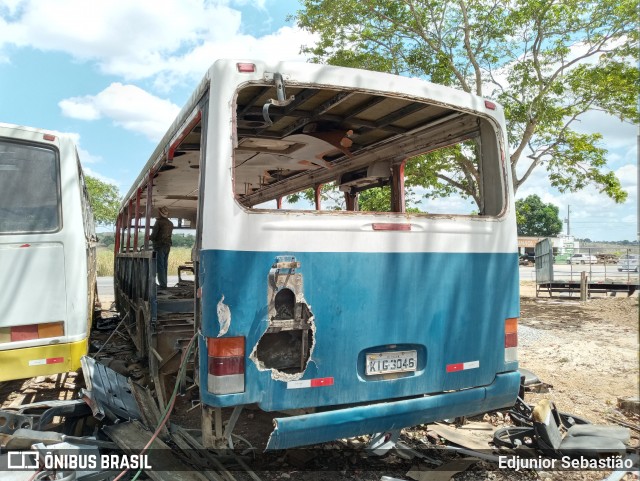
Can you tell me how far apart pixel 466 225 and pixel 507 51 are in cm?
1224

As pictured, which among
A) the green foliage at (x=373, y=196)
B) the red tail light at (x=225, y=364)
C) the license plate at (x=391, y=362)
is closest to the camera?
the red tail light at (x=225, y=364)

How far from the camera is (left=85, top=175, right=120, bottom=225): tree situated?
46812 millimetres

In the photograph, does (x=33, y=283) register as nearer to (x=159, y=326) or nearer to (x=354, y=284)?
(x=159, y=326)

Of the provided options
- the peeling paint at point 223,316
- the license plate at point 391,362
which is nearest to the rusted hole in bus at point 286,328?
the peeling paint at point 223,316

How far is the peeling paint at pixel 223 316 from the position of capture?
3182 millimetres

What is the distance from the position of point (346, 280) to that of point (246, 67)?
5.21ft

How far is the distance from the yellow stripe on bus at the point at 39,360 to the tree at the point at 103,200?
45.0 meters

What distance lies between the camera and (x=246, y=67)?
3.34 m

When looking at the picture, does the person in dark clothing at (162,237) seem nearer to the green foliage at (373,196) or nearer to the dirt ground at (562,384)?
the dirt ground at (562,384)

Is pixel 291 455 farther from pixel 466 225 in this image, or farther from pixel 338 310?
pixel 466 225

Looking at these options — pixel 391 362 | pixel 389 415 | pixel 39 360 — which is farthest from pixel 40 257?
pixel 389 415

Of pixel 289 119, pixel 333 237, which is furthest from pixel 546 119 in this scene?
pixel 333 237

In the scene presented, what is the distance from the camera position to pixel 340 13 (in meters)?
14.5

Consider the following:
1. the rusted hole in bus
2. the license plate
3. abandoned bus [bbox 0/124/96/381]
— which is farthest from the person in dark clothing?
the license plate
